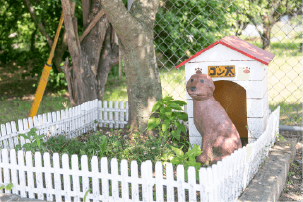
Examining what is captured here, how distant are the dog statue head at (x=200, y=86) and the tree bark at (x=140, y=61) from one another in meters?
1.00

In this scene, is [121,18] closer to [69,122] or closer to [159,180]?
[69,122]

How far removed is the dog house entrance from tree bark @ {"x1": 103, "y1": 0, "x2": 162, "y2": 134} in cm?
98

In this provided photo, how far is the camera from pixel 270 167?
3.79 meters

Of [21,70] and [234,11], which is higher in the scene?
[234,11]

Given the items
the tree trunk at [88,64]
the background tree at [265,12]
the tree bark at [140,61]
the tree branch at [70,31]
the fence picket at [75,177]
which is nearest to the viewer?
the fence picket at [75,177]

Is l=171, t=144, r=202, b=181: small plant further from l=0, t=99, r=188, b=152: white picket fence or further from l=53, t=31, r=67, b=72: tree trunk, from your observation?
l=53, t=31, r=67, b=72: tree trunk

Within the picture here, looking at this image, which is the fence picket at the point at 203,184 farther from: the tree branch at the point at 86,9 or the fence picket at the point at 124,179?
the tree branch at the point at 86,9

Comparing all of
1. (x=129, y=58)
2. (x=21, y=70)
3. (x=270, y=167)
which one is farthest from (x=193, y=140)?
(x=21, y=70)

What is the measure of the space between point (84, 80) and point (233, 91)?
286 cm

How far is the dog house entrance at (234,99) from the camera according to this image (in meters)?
4.97

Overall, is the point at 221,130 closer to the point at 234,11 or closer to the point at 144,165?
the point at 144,165

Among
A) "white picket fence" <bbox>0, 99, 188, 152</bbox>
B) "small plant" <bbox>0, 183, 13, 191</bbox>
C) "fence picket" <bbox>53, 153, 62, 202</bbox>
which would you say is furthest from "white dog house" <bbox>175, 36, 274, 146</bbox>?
"small plant" <bbox>0, 183, 13, 191</bbox>

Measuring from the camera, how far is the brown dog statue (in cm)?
373

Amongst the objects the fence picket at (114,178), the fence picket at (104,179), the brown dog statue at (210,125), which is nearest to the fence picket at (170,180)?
the fence picket at (114,178)
